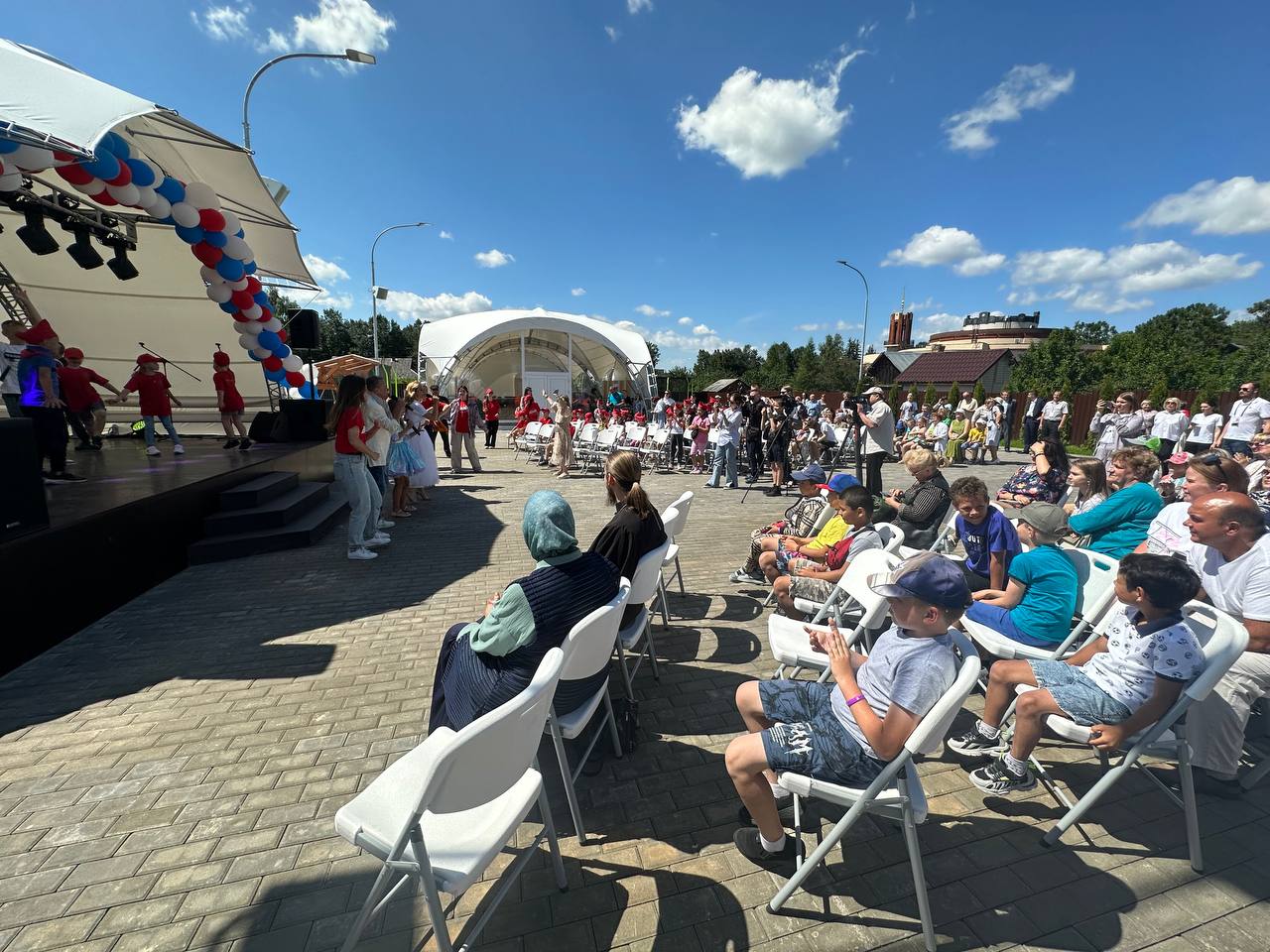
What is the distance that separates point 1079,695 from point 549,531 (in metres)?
2.43

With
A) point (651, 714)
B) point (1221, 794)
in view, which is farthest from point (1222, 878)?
point (651, 714)

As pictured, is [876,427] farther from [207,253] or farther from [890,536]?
[207,253]

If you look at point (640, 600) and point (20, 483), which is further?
point (20, 483)

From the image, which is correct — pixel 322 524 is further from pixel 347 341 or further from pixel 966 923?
pixel 347 341

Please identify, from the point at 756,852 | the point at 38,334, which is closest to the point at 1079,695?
the point at 756,852

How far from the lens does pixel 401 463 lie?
802 centimetres

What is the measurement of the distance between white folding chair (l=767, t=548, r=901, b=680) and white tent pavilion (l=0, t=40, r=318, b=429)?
305 inches

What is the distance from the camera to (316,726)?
3.04 m

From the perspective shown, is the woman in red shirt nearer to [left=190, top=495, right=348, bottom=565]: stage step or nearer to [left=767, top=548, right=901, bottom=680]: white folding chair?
[left=190, top=495, right=348, bottom=565]: stage step

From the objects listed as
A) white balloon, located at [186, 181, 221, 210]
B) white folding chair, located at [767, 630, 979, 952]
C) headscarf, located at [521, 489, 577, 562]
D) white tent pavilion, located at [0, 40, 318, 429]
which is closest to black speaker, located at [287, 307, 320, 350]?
white tent pavilion, located at [0, 40, 318, 429]

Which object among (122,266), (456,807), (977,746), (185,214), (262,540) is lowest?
(977,746)

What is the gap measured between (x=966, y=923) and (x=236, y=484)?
8270 millimetres

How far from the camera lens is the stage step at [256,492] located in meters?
6.47

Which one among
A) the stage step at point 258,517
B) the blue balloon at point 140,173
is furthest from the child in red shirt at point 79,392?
the stage step at point 258,517
